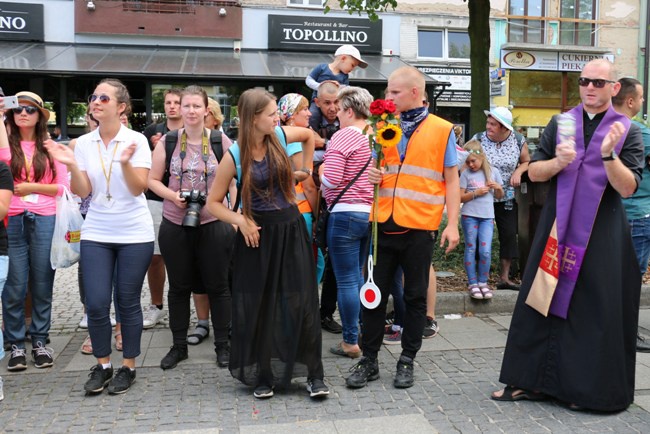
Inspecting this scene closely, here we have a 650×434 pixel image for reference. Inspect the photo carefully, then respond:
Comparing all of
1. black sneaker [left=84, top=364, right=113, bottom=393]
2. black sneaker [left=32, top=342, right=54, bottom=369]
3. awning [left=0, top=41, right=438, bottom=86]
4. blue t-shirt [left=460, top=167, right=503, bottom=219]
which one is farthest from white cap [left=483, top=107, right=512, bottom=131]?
awning [left=0, top=41, right=438, bottom=86]

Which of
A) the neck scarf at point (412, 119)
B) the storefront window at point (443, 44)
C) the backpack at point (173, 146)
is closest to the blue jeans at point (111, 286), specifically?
the backpack at point (173, 146)

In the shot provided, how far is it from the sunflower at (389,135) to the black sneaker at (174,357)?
2.20 meters

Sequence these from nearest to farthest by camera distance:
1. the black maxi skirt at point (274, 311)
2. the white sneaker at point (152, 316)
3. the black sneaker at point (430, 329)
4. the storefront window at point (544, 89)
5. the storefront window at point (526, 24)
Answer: the black maxi skirt at point (274, 311) → the black sneaker at point (430, 329) → the white sneaker at point (152, 316) → the storefront window at point (526, 24) → the storefront window at point (544, 89)

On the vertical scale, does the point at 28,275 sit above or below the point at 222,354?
above

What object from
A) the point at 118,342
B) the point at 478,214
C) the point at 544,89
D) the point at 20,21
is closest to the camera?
the point at 118,342

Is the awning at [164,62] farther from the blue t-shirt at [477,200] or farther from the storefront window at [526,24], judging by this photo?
the blue t-shirt at [477,200]

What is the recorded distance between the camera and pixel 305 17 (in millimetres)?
19234

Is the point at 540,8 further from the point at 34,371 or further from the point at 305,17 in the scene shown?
the point at 34,371

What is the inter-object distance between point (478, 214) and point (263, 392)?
3004 millimetres

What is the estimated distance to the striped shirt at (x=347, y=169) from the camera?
15.2 ft

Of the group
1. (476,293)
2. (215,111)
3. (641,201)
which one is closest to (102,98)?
(215,111)

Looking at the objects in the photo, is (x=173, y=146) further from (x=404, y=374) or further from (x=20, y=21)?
(x=20, y=21)

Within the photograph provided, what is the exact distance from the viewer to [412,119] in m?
4.19

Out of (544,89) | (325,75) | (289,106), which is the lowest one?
(289,106)
